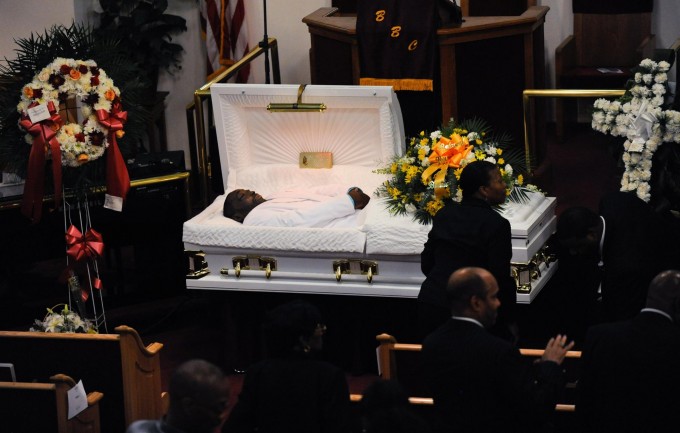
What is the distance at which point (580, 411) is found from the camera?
415cm

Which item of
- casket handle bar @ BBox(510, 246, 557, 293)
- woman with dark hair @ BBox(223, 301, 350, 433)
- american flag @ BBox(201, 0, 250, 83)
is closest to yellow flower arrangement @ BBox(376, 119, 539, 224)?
casket handle bar @ BBox(510, 246, 557, 293)

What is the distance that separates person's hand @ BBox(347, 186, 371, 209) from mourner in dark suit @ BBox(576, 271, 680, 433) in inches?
101

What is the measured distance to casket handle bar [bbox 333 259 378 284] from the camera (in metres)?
6.15

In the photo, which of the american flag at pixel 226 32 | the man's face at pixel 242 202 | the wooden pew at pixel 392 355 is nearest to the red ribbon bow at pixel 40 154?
the man's face at pixel 242 202

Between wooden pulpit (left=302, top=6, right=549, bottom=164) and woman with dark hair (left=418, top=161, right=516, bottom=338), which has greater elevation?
wooden pulpit (left=302, top=6, right=549, bottom=164)

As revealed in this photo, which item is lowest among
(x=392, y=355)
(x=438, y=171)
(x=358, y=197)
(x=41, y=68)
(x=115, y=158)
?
(x=392, y=355)

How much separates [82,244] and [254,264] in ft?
2.94

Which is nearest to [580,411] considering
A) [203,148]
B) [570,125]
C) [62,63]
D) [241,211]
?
[241,211]

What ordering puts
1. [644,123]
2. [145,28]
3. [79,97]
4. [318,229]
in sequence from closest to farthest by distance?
[644,123]
[318,229]
[79,97]
[145,28]

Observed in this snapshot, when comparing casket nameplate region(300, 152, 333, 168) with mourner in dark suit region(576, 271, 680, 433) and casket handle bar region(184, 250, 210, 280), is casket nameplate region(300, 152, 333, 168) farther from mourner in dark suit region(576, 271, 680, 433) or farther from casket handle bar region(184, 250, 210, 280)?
mourner in dark suit region(576, 271, 680, 433)

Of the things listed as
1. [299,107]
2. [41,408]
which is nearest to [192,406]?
[41,408]

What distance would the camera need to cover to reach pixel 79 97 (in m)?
6.32

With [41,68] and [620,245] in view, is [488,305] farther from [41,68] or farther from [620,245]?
[41,68]

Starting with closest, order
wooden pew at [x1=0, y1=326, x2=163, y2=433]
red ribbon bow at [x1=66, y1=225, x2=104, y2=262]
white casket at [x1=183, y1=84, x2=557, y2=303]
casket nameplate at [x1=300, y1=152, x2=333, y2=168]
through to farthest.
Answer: wooden pew at [x1=0, y1=326, x2=163, y2=433] → white casket at [x1=183, y1=84, x2=557, y2=303] → red ribbon bow at [x1=66, y1=225, x2=104, y2=262] → casket nameplate at [x1=300, y1=152, x2=333, y2=168]
